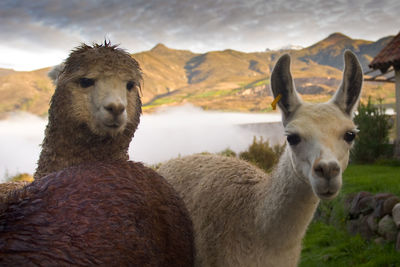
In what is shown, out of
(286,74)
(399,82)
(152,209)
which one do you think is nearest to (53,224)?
(152,209)

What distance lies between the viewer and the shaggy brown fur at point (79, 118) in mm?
2408

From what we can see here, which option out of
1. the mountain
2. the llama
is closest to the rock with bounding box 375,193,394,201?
the llama

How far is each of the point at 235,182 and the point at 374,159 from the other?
1210 cm

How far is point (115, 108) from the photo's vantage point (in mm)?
2252

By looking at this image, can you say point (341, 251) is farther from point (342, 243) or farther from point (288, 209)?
point (288, 209)

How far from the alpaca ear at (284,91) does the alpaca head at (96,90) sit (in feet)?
3.85

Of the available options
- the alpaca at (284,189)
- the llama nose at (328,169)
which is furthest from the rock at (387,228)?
the llama nose at (328,169)

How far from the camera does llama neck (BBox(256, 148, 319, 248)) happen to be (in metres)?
2.53

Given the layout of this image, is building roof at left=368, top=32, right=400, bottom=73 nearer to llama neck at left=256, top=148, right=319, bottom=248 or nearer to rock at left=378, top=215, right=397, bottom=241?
rock at left=378, top=215, right=397, bottom=241

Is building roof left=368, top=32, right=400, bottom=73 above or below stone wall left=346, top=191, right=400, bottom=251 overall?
above

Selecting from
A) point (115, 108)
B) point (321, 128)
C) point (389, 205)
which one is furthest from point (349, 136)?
point (389, 205)

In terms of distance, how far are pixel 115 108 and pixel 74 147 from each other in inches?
20.3

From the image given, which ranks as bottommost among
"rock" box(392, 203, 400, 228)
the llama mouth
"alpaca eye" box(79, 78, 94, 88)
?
"rock" box(392, 203, 400, 228)

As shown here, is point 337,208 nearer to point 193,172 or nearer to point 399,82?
point 193,172
